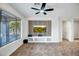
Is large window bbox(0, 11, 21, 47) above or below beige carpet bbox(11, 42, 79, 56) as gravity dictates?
above

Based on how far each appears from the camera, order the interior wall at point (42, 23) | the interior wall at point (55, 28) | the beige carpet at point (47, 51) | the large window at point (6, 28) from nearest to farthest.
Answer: the large window at point (6, 28) < the beige carpet at point (47, 51) < the interior wall at point (55, 28) < the interior wall at point (42, 23)

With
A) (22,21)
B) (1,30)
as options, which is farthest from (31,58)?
(22,21)

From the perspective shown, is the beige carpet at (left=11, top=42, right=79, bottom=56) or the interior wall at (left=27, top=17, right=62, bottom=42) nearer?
the beige carpet at (left=11, top=42, right=79, bottom=56)

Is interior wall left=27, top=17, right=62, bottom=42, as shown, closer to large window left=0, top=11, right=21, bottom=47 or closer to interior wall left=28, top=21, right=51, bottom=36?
interior wall left=28, top=21, right=51, bottom=36

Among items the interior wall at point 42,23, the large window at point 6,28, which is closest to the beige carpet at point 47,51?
the large window at point 6,28

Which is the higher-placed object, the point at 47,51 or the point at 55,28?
the point at 55,28

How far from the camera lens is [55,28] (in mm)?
10516

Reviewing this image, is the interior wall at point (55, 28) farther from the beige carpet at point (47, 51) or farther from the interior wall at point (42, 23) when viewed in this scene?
the beige carpet at point (47, 51)

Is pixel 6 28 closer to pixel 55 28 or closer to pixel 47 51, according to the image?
pixel 47 51

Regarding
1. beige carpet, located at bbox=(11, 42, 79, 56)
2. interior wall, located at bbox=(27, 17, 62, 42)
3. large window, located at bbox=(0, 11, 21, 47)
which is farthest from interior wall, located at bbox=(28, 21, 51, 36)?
large window, located at bbox=(0, 11, 21, 47)

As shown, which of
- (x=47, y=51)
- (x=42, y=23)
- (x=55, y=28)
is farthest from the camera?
(x=42, y=23)

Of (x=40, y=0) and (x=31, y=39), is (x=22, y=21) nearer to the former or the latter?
(x=31, y=39)

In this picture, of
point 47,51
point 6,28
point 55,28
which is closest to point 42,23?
point 55,28

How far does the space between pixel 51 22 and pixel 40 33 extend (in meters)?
1.41
